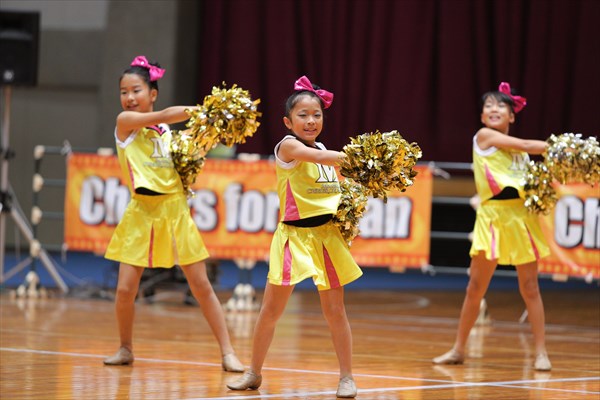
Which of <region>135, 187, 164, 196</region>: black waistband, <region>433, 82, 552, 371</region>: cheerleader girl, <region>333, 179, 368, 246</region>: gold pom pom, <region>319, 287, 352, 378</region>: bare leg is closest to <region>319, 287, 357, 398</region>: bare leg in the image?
<region>319, 287, 352, 378</region>: bare leg

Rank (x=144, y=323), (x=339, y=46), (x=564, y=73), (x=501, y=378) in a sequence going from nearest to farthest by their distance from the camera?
(x=501, y=378) < (x=144, y=323) < (x=564, y=73) < (x=339, y=46)

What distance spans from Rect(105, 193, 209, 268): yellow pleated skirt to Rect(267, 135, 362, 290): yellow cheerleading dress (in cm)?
90

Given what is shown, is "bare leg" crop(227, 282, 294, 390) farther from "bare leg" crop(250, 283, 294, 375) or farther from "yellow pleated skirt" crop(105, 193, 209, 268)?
"yellow pleated skirt" crop(105, 193, 209, 268)

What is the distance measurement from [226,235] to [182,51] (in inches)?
198

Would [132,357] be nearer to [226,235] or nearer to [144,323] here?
[144,323]

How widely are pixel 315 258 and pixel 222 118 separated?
80 cm

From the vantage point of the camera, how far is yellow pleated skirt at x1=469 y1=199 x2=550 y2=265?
6.06 meters

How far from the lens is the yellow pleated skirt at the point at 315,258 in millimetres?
4723

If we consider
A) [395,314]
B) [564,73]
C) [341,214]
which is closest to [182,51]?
[564,73]

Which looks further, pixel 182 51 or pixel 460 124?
pixel 182 51

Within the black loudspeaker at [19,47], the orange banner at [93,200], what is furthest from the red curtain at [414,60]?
the orange banner at [93,200]

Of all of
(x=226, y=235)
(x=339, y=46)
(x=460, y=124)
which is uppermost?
(x=339, y=46)

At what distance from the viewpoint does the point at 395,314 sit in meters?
8.98

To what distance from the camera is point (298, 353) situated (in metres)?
6.36
